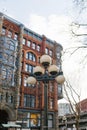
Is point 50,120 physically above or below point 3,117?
below

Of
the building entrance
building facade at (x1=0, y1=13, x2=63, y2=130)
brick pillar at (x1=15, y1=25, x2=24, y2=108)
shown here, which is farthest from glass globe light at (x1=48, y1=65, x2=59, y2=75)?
brick pillar at (x1=15, y1=25, x2=24, y2=108)

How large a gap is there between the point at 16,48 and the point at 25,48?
122 inches

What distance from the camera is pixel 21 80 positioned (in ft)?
149

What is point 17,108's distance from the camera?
4209 centimetres

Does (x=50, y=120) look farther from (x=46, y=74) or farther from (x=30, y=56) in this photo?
(x=46, y=74)

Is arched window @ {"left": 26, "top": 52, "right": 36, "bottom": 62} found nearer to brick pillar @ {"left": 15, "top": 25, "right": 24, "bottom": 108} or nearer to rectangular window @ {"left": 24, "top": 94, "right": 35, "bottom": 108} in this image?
brick pillar @ {"left": 15, "top": 25, "right": 24, "bottom": 108}

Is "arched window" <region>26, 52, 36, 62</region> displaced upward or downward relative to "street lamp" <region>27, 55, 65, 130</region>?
upward

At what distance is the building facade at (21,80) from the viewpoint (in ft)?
135

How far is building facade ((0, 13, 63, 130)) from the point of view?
41031mm

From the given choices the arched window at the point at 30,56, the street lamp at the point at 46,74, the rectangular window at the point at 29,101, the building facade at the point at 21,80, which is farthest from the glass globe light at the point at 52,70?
the arched window at the point at 30,56

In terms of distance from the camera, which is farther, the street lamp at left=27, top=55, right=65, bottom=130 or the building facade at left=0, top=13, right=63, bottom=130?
the building facade at left=0, top=13, right=63, bottom=130

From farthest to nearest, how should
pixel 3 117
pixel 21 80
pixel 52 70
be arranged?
1. pixel 21 80
2. pixel 3 117
3. pixel 52 70

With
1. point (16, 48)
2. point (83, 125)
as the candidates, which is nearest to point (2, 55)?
point (16, 48)

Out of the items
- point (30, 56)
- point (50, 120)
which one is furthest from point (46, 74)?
Answer: point (50, 120)
